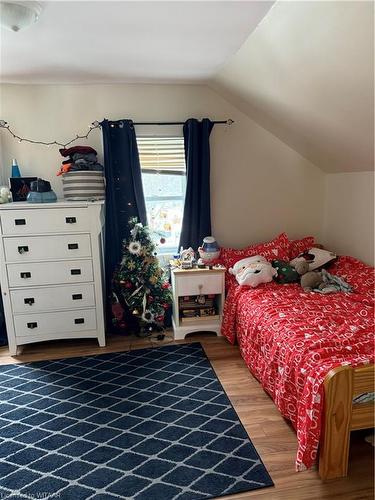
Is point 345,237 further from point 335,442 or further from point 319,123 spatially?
point 335,442

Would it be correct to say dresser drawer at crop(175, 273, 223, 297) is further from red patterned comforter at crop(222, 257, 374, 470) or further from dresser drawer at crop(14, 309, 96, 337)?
dresser drawer at crop(14, 309, 96, 337)

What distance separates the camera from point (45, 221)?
9.02 ft

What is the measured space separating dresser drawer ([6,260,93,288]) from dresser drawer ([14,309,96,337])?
276mm

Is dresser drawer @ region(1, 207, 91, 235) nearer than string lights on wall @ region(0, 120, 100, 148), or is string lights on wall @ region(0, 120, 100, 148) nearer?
dresser drawer @ region(1, 207, 91, 235)

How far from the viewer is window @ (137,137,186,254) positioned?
10.8ft

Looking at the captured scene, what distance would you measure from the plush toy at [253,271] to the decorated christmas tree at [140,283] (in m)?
0.67

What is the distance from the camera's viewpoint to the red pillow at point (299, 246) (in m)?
3.33

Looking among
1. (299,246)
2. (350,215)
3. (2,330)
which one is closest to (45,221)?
(2,330)

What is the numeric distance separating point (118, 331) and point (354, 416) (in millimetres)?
2173

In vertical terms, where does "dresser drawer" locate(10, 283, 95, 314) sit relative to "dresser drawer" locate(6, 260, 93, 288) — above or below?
below

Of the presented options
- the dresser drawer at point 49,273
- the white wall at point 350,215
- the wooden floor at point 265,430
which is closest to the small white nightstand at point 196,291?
the wooden floor at point 265,430

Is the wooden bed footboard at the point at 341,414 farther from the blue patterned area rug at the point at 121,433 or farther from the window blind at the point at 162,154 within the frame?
the window blind at the point at 162,154

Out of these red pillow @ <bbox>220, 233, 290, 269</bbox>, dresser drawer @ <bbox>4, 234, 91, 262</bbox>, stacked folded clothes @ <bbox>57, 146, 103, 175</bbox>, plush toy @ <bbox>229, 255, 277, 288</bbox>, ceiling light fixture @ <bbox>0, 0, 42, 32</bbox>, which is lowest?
plush toy @ <bbox>229, 255, 277, 288</bbox>

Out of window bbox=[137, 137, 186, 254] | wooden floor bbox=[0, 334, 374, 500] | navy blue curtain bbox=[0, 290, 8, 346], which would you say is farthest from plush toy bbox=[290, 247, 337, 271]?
navy blue curtain bbox=[0, 290, 8, 346]
